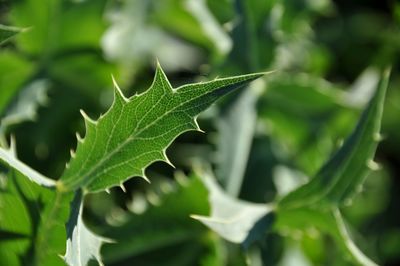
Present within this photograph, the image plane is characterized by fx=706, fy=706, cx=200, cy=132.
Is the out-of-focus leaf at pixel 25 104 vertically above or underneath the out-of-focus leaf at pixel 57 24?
underneath

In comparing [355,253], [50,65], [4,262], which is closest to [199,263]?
[355,253]

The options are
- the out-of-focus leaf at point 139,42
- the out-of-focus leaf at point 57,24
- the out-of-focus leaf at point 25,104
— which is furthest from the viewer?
the out-of-focus leaf at point 139,42

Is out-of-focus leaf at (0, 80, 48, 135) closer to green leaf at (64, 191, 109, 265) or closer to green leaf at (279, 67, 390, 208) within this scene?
green leaf at (64, 191, 109, 265)

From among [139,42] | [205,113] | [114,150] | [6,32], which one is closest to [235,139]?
[205,113]

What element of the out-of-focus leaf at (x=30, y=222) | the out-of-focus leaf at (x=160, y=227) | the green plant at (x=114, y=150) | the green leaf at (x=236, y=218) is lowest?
the out-of-focus leaf at (x=160, y=227)

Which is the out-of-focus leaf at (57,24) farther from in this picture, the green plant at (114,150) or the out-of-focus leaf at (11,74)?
the green plant at (114,150)

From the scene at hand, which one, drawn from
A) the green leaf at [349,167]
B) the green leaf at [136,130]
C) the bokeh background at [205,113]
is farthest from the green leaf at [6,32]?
the green leaf at [349,167]

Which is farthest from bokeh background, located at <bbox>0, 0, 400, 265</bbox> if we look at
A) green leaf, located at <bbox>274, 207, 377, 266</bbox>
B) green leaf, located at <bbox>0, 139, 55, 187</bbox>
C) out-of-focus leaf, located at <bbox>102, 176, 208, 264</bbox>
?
green leaf, located at <bbox>0, 139, 55, 187</bbox>
